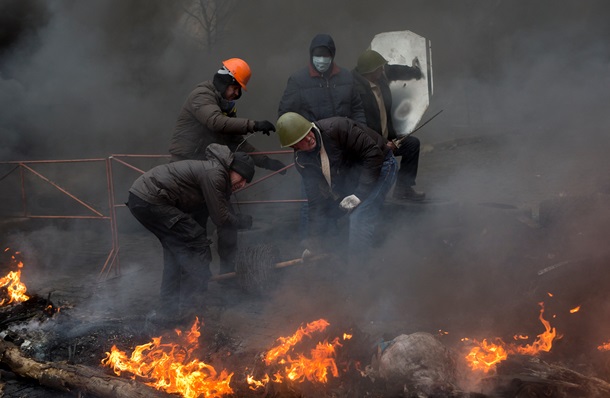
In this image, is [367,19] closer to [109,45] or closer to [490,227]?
[109,45]

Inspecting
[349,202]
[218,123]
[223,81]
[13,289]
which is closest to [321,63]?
[223,81]

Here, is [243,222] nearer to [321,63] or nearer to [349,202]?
[349,202]

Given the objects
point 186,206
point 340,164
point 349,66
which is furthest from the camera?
point 349,66

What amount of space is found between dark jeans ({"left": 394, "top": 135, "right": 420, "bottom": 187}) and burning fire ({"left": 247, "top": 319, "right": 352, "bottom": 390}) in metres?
3.10

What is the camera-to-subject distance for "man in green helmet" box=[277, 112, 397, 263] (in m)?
4.68

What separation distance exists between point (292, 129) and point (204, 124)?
3.83 ft

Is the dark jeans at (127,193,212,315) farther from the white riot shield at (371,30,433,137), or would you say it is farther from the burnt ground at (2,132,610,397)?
the white riot shield at (371,30,433,137)

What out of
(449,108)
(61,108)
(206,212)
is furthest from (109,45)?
(449,108)

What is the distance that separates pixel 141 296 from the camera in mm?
5348

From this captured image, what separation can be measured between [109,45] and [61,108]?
1.76m

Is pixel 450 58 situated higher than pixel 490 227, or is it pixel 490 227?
pixel 450 58

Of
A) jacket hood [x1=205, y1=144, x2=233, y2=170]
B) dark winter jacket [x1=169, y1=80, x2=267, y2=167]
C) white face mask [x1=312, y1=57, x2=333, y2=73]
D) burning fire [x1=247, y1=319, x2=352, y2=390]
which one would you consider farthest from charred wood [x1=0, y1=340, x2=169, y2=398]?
white face mask [x1=312, y1=57, x2=333, y2=73]

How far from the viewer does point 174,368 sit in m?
3.63

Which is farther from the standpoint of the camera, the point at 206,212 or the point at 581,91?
Answer: the point at 581,91
